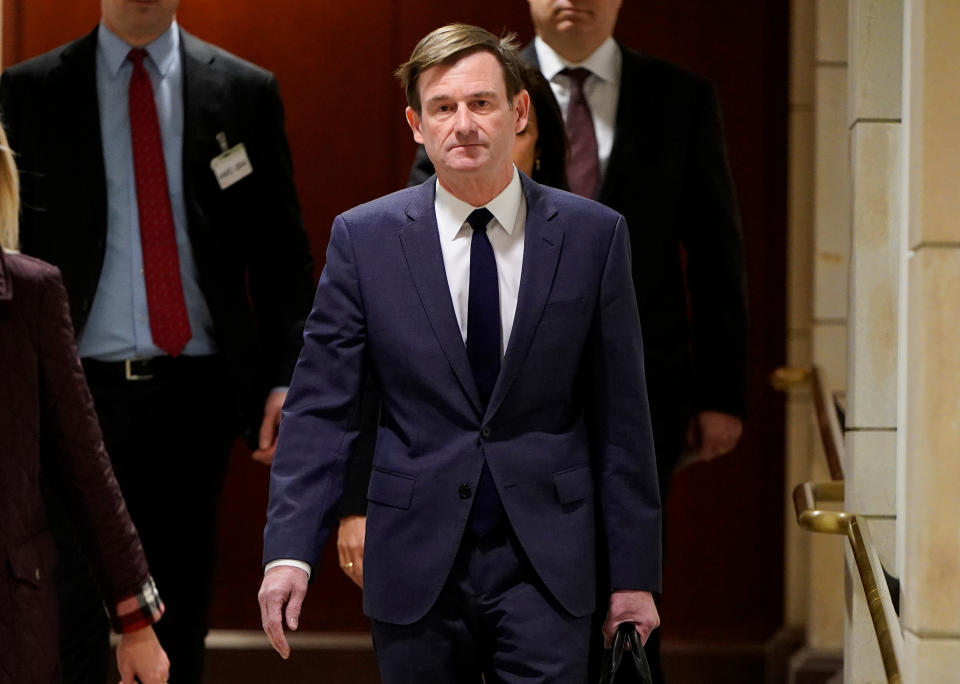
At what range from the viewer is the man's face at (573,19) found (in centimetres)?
367

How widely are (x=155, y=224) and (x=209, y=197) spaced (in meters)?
0.16

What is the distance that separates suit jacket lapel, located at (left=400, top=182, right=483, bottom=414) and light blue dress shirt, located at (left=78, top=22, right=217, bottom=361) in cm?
128

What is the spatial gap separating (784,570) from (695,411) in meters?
1.36

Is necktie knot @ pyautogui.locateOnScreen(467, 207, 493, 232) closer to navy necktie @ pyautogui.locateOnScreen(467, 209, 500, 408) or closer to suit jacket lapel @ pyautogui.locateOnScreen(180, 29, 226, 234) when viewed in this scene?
navy necktie @ pyautogui.locateOnScreen(467, 209, 500, 408)

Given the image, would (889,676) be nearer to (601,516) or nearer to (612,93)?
(601,516)

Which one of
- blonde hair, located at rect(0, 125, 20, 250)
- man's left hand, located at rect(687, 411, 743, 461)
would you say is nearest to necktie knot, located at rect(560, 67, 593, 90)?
man's left hand, located at rect(687, 411, 743, 461)

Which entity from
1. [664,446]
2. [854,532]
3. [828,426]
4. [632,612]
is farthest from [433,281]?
[828,426]

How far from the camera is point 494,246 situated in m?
2.62

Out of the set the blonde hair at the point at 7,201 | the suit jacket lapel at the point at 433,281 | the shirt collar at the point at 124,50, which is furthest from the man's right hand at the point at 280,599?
the shirt collar at the point at 124,50

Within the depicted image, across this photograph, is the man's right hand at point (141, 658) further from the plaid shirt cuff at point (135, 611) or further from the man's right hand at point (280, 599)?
the man's right hand at point (280, 599)

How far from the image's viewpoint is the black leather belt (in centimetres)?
369

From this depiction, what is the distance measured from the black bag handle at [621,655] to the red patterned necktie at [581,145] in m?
1.35

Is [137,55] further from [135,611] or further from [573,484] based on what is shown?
[573,484]

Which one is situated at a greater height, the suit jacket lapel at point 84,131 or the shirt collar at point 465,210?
the suit jacket lapel at point 84,131
